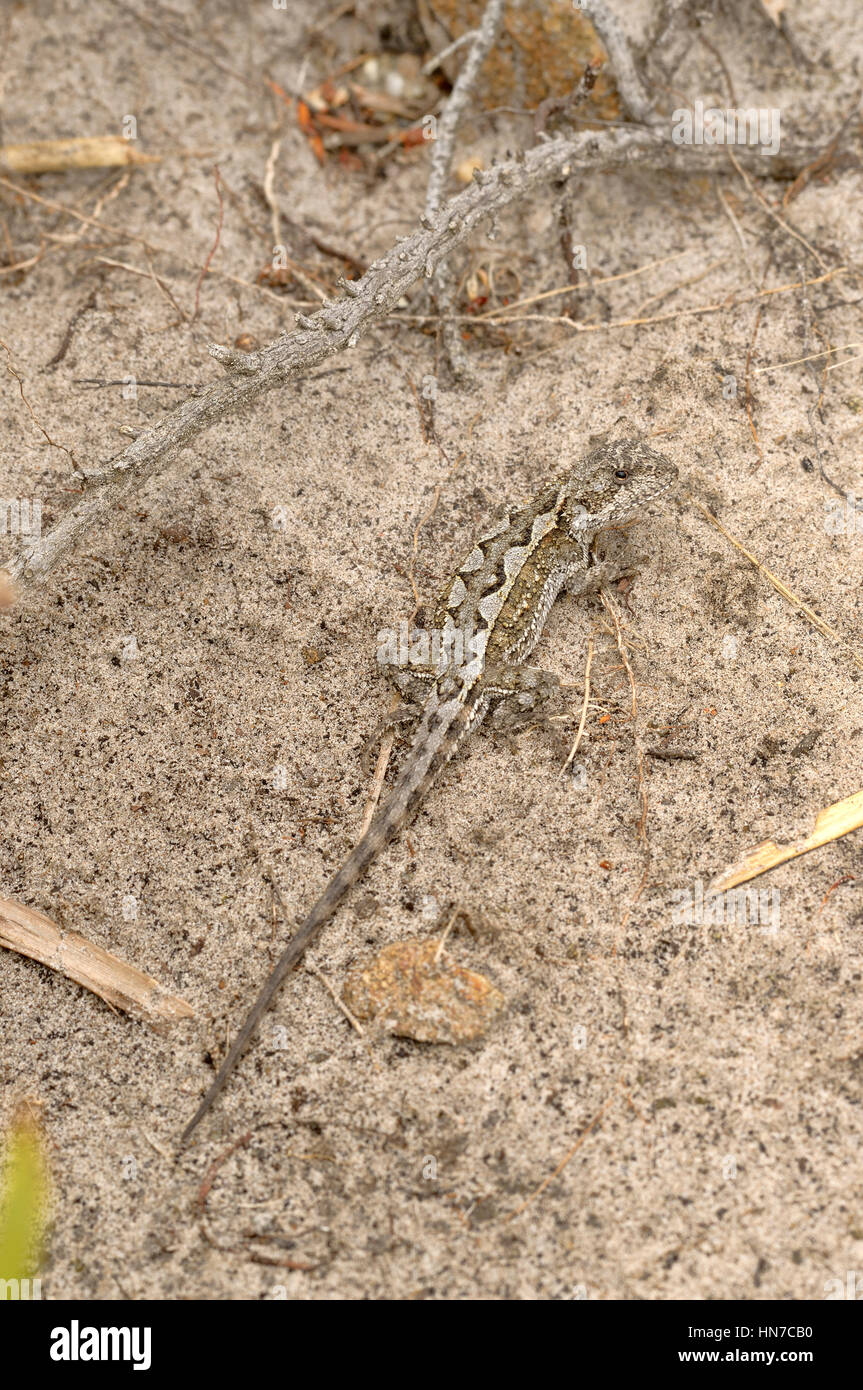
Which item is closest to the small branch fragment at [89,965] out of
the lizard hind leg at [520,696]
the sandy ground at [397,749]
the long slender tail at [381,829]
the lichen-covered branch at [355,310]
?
the sandy ground at [397,749]

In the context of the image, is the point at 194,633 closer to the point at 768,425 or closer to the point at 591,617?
the point at 591,617

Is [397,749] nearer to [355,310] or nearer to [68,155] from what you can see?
[355,310]

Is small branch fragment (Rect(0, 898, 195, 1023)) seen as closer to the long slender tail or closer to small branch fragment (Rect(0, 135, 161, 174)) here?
the long slender tail

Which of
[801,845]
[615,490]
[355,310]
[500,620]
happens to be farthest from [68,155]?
[801,845]

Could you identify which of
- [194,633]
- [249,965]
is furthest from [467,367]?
[249,965]

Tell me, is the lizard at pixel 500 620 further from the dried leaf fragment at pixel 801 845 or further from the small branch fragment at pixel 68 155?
the small branch fragment at pixel 68 155

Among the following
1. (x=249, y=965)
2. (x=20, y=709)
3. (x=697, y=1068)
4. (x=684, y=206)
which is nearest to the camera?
(x=697, y=1068)
